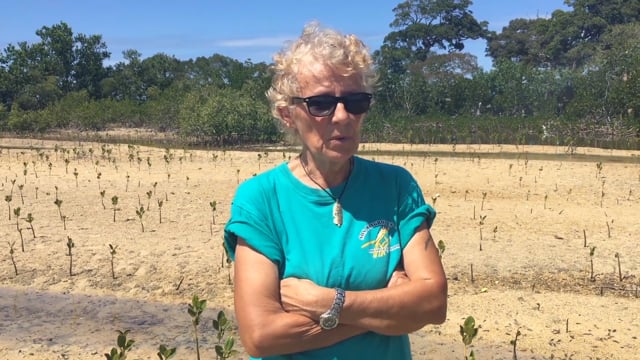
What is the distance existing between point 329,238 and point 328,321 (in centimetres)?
23

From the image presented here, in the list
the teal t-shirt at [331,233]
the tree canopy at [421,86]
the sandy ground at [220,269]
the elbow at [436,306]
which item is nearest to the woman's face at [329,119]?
the teal t-shirt at [331,233]

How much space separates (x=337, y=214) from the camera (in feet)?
5.58

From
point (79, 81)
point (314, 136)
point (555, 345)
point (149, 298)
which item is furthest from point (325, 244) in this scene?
point (79, 81)

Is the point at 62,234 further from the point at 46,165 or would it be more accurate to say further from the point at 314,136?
the point at 46,165

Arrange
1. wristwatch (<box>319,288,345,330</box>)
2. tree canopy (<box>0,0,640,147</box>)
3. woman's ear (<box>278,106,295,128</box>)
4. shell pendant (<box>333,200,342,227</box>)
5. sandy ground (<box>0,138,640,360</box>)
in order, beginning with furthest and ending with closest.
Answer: tree canopy (<box>0,0,640,147</box>)
sandy ground (<box>0,138,640,360</box>)
woman's ear (<box>278,106,295,128</box>)
shell pendant (<box>333,200,342,227</box>)
wristwatch (<box>319,288,345,330</box>)

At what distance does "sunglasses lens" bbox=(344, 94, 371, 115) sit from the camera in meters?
1.73

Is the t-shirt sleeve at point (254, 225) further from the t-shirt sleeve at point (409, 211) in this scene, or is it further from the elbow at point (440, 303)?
the elbow at point (440, 303)

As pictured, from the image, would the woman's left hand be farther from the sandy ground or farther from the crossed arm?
the sandy ground

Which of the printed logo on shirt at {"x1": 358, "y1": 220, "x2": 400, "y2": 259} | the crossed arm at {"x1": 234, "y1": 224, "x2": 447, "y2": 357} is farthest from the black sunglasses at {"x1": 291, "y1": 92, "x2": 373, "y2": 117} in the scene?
the crossed arm at {"x1": 234, "y1": 224, "x2": 447, "y2": 357}

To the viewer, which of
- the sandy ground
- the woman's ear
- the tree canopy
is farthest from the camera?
the tree canopy

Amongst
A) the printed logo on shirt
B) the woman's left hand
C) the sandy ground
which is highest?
the printed logo on shirt

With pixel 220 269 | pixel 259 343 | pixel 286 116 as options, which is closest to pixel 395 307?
pixel 259 343

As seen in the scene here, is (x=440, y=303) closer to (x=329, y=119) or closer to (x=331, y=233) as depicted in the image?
(x=331, y=233)

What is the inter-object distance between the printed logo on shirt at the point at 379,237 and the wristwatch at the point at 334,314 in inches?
6.3
